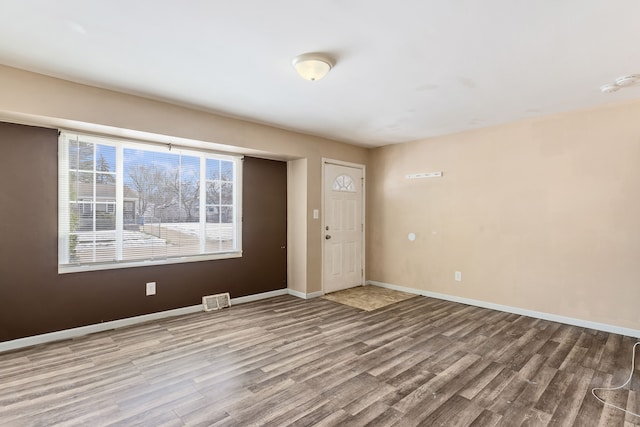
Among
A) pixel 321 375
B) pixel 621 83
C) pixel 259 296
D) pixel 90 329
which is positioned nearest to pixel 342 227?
pixel 259 296

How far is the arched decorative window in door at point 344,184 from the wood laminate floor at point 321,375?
7.81 ft

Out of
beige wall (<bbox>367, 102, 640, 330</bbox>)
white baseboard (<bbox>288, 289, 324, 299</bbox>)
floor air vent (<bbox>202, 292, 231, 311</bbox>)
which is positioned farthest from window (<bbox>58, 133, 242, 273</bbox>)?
beige wall (<bbox>367, 102, 640, 330</bbox>)

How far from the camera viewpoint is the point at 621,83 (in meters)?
2.96

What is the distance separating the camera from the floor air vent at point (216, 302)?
4289 millimetres

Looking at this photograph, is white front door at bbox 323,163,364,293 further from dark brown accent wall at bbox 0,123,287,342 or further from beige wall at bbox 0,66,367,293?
dark brown accent wall at bbox 0,123,287,342

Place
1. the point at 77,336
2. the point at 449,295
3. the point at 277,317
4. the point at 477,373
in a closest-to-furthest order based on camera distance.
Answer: the point at 477,373
the point at 77,336
the point at 277,317
the point at 449,295

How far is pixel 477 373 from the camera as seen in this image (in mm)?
2660

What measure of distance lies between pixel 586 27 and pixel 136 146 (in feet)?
14.0

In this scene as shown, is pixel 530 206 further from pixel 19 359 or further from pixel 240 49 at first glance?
pixel 19 359

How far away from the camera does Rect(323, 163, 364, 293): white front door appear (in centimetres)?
538

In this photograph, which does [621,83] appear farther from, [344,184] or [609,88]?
[344,184]

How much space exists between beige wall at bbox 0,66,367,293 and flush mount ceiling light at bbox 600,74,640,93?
3.44 metres

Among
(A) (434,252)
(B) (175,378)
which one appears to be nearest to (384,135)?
(A) (434,252)

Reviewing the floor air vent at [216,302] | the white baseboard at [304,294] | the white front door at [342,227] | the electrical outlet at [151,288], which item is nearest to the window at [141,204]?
the electrical outlet at [151,288]
